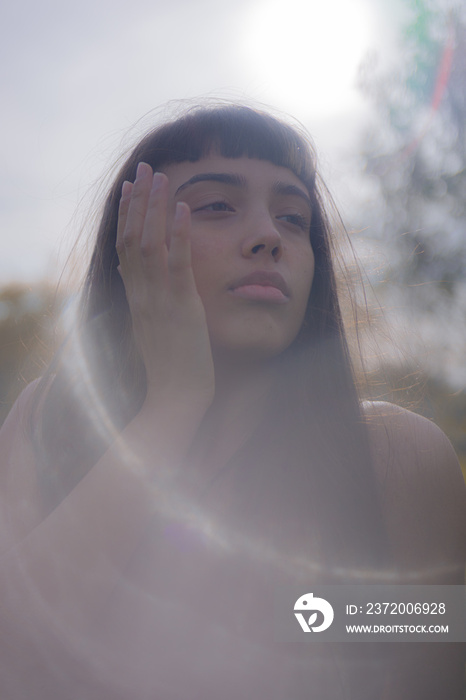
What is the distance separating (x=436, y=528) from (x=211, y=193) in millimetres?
1454

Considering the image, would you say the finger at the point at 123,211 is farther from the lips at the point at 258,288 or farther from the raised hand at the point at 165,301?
the lips at the point at 258,288

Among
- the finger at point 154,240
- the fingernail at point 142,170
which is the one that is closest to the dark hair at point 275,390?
the fingernail at point 142,170

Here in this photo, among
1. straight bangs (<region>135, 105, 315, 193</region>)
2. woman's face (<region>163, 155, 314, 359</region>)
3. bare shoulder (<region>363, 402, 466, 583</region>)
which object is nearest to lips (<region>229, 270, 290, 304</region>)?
woman's face (<region>163, 155, 314, 359</region>)

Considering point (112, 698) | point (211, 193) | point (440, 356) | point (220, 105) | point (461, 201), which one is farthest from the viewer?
point (461, 201)

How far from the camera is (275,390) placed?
195cm

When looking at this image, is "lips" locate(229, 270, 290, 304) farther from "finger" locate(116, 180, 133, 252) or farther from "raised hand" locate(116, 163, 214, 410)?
"finger" locate(116, 180, 133, 252)

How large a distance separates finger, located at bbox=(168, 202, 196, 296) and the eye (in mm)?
475

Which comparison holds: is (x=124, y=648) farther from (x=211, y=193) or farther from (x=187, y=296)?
(x=211, y=193)

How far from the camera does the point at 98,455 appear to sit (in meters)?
1.90

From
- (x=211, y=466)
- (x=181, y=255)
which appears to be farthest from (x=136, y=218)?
(x=211, y=466)

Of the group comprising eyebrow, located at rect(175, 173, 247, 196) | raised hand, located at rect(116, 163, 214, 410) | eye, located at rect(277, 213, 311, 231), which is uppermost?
eye, located at rect(277, 213, 311, 231)

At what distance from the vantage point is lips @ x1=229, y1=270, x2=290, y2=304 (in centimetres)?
157

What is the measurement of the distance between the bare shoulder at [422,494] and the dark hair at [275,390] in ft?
0.21

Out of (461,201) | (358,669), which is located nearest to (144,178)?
(358,669)
